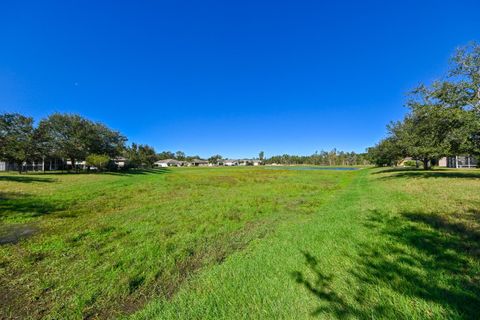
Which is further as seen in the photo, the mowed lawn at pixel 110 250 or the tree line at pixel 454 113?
the tree line at pixel 454 113

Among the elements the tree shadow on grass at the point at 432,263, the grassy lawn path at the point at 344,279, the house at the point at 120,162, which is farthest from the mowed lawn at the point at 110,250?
the house at the point at 120,162

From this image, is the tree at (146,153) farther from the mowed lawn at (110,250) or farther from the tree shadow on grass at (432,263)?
the tree shadow on grass at (432,263)

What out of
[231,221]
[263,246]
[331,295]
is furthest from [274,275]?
[231,221]

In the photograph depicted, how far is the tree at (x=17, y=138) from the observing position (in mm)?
23156

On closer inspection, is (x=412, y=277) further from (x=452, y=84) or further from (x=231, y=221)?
(x=452, y=84)

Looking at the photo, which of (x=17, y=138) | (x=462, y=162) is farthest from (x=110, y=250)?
(x=462, y=162)

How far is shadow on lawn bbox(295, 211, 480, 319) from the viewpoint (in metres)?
2.58

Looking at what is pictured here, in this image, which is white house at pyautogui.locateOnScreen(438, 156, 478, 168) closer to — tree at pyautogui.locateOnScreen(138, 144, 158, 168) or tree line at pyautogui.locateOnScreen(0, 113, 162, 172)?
tree line at pyautogui.locateOnScreen(0, 113, 162, 172)

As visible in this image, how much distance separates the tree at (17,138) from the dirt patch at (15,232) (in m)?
24.3

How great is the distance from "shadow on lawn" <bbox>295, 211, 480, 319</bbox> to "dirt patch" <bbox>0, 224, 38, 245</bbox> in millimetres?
6979

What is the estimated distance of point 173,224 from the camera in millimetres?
6898

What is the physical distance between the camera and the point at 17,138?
83.2 ft

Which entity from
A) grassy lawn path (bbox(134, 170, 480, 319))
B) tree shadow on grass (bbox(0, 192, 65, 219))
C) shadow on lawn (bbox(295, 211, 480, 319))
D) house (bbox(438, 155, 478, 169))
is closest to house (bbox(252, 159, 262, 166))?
house (bbox(438, 155, 478, 169))

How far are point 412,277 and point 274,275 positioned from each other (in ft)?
6.70
